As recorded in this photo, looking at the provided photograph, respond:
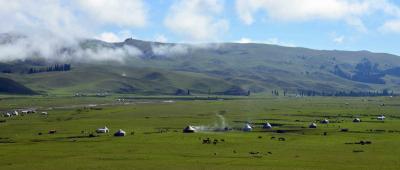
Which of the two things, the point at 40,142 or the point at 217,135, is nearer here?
the point at 40,142

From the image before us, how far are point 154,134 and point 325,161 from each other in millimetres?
50085

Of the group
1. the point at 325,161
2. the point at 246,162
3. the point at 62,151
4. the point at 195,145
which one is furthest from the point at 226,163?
the point at 62,151

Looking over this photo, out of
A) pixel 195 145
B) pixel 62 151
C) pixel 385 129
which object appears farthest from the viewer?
pixel 385 129

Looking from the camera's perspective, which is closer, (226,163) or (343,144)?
(226,163)

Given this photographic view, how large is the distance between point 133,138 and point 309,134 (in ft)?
132

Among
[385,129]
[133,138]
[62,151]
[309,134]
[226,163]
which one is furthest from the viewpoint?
[385,129]

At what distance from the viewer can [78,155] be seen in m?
92.6

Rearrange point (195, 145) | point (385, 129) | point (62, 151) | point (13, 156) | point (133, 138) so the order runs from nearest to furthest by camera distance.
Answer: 1. point (13, 156)
2. point (62, 151)
3. point (195, 145)
4. point (133, 138)
5. point (385, 129)

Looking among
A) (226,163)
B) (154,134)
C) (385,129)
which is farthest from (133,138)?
(385,129)

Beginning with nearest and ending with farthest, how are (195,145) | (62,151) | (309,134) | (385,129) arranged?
(62,151), (195,145), (309,134), (385,129)

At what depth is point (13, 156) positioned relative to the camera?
90.2 metres

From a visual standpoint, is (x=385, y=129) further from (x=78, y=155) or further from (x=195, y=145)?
(x=78, y=155)

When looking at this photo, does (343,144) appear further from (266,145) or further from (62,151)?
(62,151)

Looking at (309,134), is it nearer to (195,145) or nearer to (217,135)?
(217,135)
